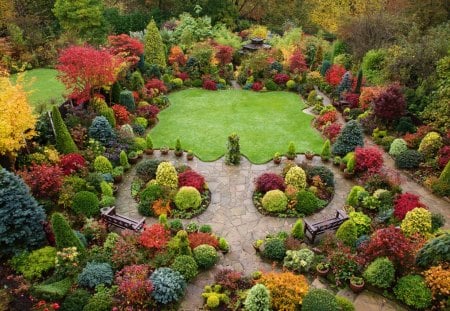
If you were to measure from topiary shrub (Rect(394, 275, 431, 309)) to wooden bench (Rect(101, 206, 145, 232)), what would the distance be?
29.0ft

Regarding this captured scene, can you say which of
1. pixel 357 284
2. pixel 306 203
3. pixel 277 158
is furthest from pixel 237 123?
pixel 357 284

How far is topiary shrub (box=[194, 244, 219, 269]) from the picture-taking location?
12.4 metres

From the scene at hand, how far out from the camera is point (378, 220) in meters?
14.2

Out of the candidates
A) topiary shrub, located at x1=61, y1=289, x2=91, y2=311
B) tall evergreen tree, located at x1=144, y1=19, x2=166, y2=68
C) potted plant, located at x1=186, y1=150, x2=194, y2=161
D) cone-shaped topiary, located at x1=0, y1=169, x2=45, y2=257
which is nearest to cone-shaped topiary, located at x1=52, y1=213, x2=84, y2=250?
cone-shaped topiary, located at x1=0, y1=169, x2=45, y2=257

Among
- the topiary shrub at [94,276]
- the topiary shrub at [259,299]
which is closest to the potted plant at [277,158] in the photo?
the topiary shrub at [259,299]

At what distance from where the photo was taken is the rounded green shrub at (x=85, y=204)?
14211mm

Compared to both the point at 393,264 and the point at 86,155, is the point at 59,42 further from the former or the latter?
the point at 393,264

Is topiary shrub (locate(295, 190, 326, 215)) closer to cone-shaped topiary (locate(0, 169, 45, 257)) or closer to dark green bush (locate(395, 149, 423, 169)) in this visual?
dark green bush (locate(395, 149, 423, 169))

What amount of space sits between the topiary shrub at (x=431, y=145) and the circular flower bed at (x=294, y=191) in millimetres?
5242

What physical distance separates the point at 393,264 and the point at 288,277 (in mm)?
3427

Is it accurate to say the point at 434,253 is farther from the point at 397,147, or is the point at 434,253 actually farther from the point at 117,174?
the point at 117,174

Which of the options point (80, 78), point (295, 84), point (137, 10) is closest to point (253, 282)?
point (80, 78)

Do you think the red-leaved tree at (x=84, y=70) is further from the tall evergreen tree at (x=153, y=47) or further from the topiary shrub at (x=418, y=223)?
the topiary shrub at (x=418, y=223)

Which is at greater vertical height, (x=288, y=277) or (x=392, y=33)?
(x=392, y=33)
